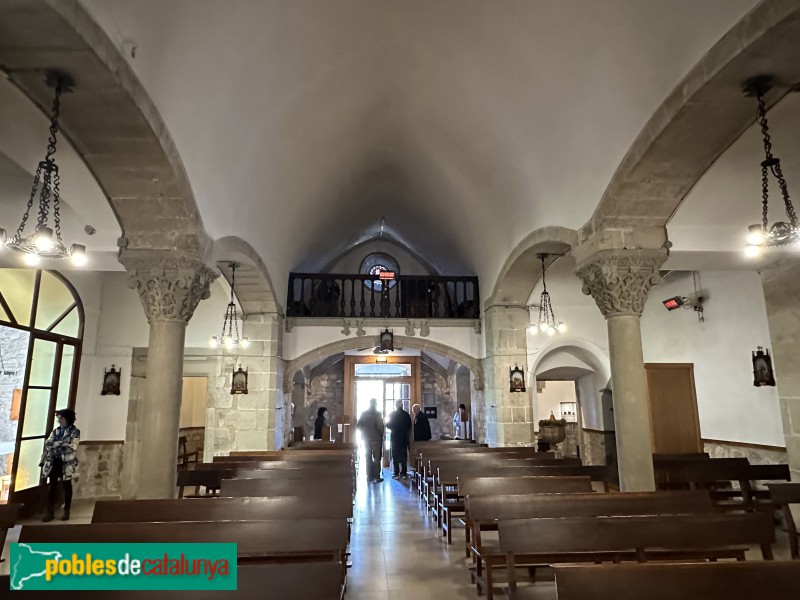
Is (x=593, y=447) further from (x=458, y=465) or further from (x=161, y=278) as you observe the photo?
(x=161, y=278)

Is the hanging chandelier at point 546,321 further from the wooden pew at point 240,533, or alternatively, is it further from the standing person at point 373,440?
the wooden pew at point 240,533

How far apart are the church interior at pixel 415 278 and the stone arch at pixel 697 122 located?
0.03 m

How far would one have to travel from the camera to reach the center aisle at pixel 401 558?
14.6ft

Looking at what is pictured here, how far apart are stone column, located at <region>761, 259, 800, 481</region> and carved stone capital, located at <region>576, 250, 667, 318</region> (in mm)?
2302

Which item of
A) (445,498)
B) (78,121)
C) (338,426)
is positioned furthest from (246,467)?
(338,426)

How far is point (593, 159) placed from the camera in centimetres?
568

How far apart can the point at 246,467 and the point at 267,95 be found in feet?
15.1

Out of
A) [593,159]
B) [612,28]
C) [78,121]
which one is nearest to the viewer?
[78,121]

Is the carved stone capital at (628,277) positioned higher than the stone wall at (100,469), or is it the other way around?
the carved stone capital at (628,277)

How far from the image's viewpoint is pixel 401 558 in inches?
212

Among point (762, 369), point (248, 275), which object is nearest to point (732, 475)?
point (762, 369)

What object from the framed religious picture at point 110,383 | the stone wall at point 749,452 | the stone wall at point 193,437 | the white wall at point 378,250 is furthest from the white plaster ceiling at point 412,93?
the stone wall at point 193,437

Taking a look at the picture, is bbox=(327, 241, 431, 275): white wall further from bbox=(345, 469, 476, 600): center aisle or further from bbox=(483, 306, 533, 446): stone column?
bbox=(345, 469, 476, 600): center aisle

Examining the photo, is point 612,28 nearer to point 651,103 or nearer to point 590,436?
point 651,103
